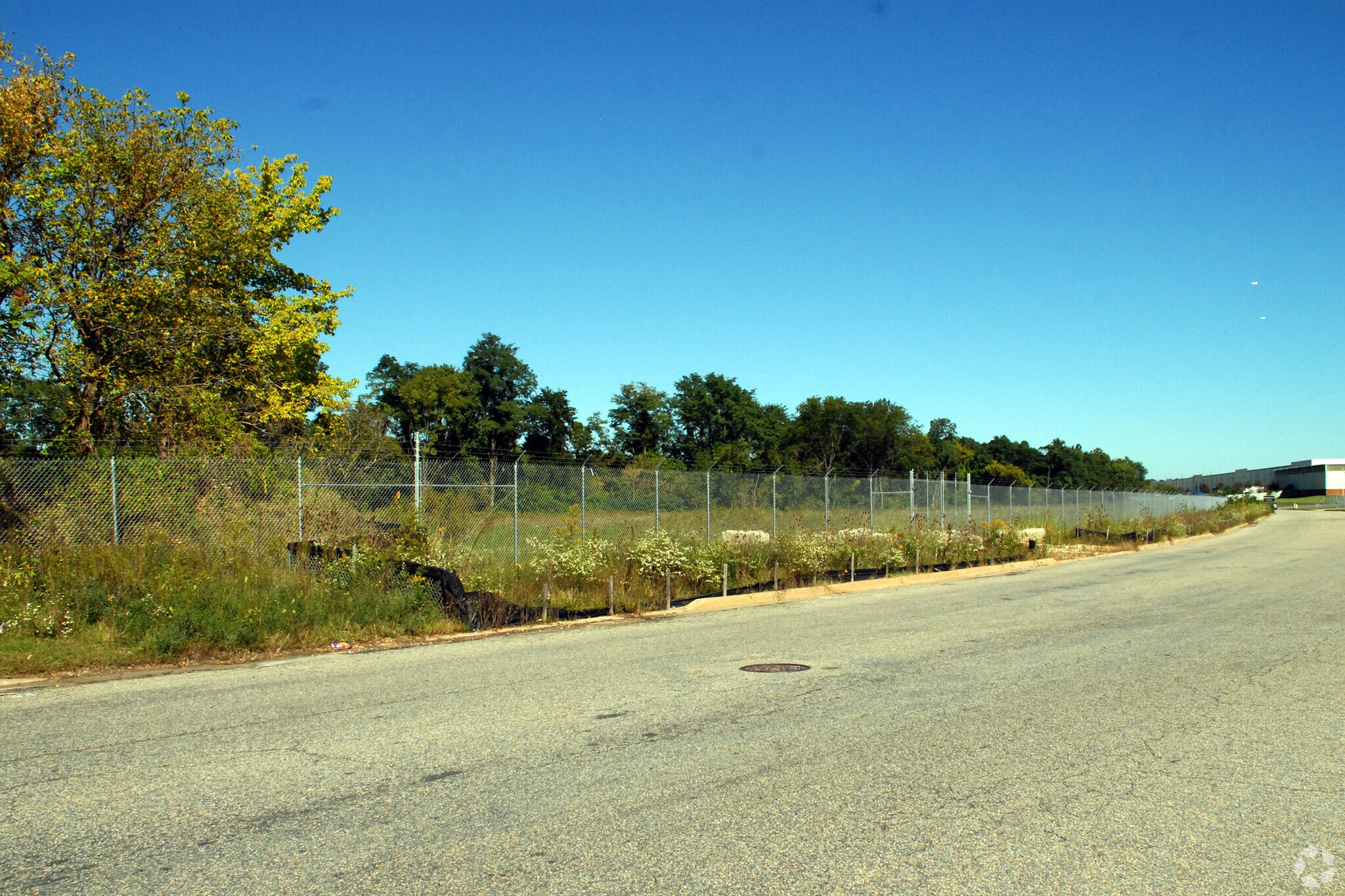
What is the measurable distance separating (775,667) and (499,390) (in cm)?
6871

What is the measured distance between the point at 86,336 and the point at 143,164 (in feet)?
11.6

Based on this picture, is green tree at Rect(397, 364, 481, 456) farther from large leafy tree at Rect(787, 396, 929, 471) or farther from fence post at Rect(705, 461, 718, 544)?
fence post at Rect(705, 461, 718, 544)

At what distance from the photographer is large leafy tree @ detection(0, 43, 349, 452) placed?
17.6m

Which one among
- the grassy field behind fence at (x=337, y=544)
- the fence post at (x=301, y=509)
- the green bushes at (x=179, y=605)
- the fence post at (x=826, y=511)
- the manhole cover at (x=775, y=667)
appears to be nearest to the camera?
the manhole cover at (x=775, y=667)

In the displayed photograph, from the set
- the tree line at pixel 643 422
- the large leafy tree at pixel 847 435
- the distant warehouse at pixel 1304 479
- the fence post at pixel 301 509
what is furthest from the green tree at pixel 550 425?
the distant warehouse at pixel 1304 479

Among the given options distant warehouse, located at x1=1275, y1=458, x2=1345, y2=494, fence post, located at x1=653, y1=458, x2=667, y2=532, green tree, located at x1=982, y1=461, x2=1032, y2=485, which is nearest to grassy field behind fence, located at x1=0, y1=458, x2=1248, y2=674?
fence post, located at x1=653, y1=458, x2=667, y2=532

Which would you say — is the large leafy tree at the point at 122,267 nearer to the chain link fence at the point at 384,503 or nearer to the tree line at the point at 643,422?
the chain link fence at the point at 384,503

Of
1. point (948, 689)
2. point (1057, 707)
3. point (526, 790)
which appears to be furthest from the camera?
point (948, 689)

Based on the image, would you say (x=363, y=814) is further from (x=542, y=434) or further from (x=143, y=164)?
(x=542, y=434)

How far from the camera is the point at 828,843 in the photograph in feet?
14.8

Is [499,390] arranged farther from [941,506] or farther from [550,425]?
[941,506]

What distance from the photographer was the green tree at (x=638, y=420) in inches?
2923

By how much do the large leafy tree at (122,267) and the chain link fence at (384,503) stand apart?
4604 millimetres

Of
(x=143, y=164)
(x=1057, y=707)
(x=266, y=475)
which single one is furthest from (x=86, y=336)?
(x=1057, y=707)
